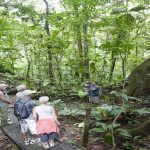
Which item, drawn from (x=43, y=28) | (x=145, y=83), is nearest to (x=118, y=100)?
(x=145, y=83)

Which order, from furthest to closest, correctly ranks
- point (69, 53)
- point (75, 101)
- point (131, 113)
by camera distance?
point (69, 53), point (75, 101), point (131, 113)

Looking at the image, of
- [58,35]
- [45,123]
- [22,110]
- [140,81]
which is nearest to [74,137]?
[45,123]

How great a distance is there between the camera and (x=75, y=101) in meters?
12.2

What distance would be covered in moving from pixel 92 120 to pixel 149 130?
6.22 ft

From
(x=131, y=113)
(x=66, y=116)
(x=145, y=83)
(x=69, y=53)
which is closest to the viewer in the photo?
(x=131, y=113)

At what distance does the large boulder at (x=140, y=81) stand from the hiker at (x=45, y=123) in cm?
Result: 494

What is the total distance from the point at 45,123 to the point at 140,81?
559cm

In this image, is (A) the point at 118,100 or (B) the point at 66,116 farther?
(A) the point at 118,100

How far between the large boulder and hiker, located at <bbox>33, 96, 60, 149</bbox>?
4941 millimetres

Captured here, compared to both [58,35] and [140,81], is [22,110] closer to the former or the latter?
[140,81]

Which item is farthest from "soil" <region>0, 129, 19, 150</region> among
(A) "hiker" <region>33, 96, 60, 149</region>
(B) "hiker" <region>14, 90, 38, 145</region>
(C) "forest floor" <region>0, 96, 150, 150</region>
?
(A) "hiker" <region>33, 96, 60, 149</region>

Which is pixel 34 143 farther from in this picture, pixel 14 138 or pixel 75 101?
pixel 75 101

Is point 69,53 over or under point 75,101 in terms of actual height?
over

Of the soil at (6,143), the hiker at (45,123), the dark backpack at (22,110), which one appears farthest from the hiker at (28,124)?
the hiker at (45,123)
